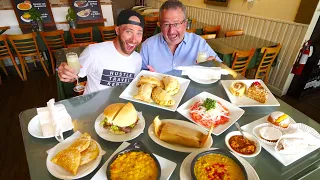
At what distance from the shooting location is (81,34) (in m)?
4.51

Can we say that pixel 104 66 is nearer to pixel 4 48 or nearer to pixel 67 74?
pixel 67 74

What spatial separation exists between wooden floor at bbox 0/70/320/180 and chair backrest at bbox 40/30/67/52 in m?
0.80

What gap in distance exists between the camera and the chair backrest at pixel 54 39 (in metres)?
4.18

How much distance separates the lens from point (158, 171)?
0.79m

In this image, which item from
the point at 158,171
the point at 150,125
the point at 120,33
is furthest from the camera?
the point at 120,33

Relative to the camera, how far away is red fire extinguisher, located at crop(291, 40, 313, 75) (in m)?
3.48

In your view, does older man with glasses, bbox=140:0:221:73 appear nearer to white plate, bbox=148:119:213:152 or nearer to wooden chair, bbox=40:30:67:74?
white plate, bbox=148:119:213:152

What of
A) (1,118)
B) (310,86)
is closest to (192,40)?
(310,86)

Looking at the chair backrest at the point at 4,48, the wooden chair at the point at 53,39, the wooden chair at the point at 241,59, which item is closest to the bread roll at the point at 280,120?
the wooden chair at the point at 241,59

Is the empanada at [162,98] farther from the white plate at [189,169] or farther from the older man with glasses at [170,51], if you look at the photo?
the older man with glasses at [170,51]

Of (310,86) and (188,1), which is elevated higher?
(188,1)

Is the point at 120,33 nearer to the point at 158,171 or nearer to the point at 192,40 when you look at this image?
the point at 192,40

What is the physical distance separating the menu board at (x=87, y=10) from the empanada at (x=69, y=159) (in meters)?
5.27

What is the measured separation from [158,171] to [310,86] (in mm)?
4662
